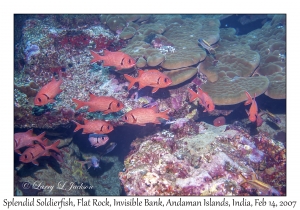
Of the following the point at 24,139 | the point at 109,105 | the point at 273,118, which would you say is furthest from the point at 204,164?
the point at 24,139

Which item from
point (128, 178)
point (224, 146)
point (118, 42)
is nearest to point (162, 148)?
point (128, 178)

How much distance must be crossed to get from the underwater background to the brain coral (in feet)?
0.09

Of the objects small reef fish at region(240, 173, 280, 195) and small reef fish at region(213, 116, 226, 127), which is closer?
small reef fish at region(240, 173, 280, 195)

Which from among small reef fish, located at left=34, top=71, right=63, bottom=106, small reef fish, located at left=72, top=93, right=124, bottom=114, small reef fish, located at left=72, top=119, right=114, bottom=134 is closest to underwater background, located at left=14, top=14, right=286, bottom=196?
small reef fish, located at left=72, top=119, right=114, bottom=134

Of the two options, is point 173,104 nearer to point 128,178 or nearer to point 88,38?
point 128,178

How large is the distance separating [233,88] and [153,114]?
3.12 m

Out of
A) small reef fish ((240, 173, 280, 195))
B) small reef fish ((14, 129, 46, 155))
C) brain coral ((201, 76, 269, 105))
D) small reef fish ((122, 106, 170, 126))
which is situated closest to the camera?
small reef fish ((240, 173, 280, 195))

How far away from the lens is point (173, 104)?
569cm

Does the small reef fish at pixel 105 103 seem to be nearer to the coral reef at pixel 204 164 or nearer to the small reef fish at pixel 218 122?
the coral reef at pixel 204 164

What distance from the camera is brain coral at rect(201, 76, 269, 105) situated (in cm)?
561

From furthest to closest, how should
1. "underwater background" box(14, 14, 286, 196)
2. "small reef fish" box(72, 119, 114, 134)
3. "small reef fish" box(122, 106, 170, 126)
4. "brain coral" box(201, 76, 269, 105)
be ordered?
"brain coral" box(201, 76, 269, 105), "small reef fish" box(72, 119, 114, 134), "underwater background" box(14, 14, 286, 196), "small reef fish" box(122, 106, 170, 126)

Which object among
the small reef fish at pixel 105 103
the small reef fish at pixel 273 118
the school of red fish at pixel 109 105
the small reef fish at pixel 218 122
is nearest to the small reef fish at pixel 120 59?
the school of red fish at pixel 109 105

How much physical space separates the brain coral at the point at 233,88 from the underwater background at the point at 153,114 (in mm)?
28

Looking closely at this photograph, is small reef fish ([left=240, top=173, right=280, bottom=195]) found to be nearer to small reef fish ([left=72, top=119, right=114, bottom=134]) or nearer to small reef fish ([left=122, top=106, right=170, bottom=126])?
small reef fish ([left=122, top=106, right=170, bottom=126])
